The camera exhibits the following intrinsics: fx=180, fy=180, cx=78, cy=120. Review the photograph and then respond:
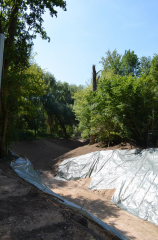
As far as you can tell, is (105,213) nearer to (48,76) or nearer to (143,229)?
(143,229)

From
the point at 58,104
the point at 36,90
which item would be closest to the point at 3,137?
the point at 36,90

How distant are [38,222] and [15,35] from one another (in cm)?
992

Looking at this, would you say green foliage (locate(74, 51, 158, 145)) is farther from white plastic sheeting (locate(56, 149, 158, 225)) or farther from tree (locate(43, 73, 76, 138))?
tree (locate(43, 73, 76, 138))

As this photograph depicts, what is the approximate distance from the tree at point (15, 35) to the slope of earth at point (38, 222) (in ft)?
18.5

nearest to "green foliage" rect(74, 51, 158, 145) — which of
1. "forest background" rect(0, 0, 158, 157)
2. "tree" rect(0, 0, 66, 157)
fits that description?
"forest background" rect(0, 0, 158, 157)

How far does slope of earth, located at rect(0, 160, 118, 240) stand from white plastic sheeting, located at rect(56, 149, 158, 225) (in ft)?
10.6

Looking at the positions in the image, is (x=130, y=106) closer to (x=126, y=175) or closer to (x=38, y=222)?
(x=126, y=175)

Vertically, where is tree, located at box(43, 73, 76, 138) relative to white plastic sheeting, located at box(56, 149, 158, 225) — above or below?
above

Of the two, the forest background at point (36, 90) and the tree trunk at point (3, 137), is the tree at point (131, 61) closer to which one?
the forest background at point (36, 90)

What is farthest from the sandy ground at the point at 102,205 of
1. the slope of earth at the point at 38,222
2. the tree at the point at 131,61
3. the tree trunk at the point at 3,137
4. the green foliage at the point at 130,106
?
the tree at the point at 131,61

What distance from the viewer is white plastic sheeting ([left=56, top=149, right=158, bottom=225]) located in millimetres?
6832

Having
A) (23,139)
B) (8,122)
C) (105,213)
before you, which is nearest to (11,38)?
(8,122)

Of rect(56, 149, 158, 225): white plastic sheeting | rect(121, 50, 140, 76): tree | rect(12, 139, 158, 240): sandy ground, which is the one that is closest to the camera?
rect(12, 139, 158, 240): sandy ground

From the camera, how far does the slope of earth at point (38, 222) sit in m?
3.07
